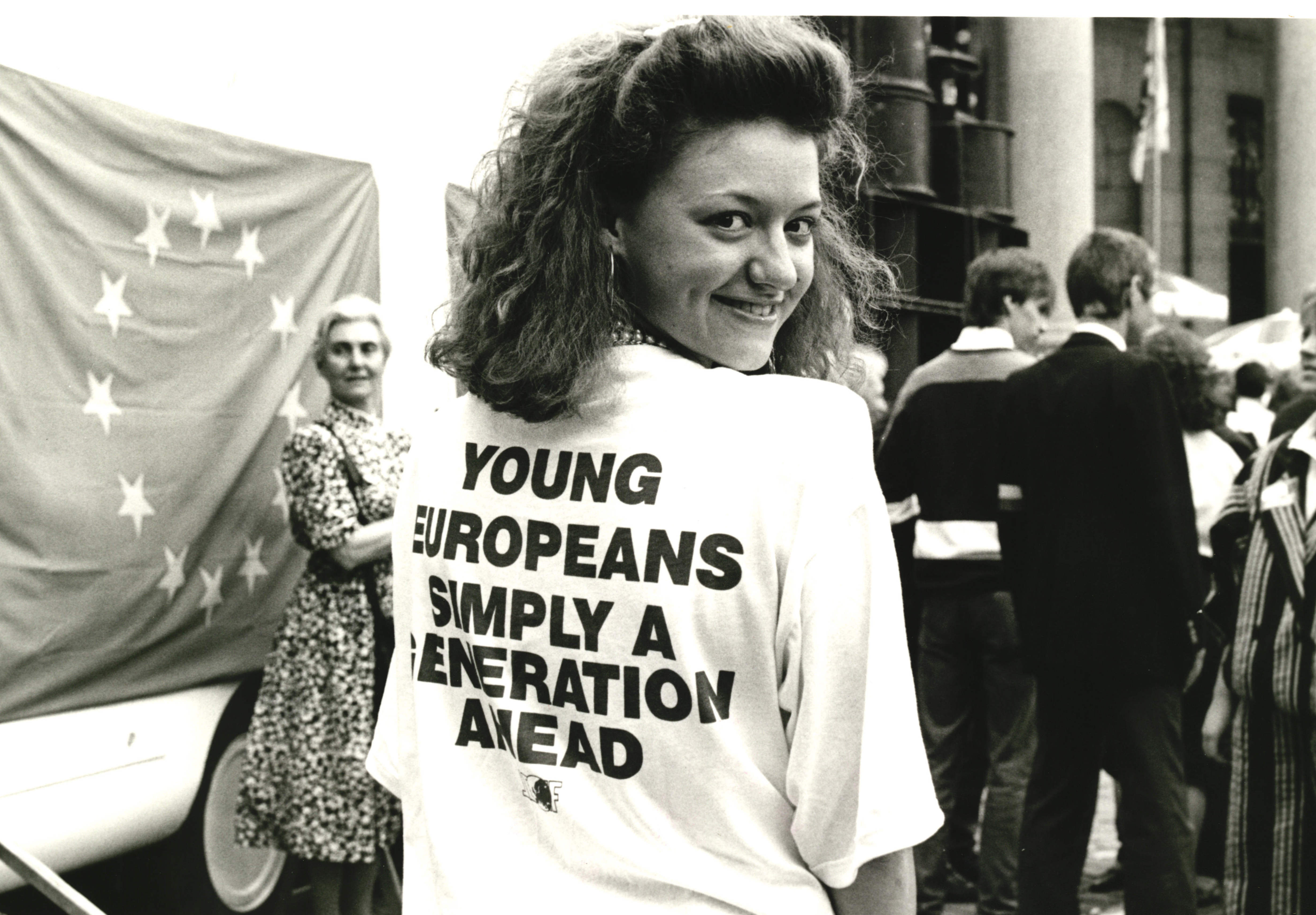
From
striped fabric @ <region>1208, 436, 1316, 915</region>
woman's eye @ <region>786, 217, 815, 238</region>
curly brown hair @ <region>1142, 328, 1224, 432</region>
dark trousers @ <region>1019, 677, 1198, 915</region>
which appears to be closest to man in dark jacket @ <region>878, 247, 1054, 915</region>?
dark trousers @ <region>1019, 677, 1198, 915</region>

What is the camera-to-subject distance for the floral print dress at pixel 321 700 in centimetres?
385

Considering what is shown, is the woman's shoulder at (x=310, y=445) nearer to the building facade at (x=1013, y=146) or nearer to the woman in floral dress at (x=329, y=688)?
the woman in floral dress at (x=329, y=688)

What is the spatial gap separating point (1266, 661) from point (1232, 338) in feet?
25.7

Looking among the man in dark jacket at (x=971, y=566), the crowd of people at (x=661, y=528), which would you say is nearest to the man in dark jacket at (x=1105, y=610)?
the man in dark jacket at (x=971, y=566)

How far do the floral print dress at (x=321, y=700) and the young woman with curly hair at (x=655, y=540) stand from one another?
256cm

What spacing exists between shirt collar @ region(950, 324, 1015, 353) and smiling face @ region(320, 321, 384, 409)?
1.72 m

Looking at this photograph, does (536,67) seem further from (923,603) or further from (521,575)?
(923,603)

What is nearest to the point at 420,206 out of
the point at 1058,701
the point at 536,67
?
the point at 1058,701

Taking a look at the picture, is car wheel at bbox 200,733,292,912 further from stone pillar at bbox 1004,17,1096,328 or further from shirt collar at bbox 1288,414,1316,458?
stone pillar at bbox 1004,17,1096,328

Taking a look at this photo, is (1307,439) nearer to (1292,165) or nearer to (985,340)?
(985,340)

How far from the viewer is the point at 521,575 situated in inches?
49.1

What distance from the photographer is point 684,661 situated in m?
1.14

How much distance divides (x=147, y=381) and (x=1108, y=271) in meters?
2.47

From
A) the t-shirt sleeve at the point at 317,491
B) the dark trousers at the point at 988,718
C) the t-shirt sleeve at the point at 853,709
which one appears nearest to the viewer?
the t-shirt sleeve at the point at 853,709
